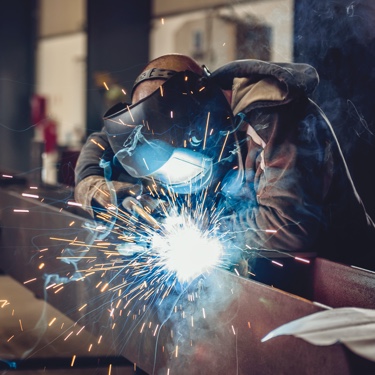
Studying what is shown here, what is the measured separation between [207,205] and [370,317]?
0.81 metres

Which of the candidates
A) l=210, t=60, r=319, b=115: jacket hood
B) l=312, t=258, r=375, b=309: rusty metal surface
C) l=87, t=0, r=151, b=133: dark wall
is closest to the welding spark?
l=312, t=258, r=375, b=309: rusty metal surface

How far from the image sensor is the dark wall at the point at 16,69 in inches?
249

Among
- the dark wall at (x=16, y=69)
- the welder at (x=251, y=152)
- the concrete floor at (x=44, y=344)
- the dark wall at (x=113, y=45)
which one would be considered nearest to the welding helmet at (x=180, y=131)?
the welder at (x=251, y=152)

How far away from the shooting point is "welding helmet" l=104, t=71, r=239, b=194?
1.69 metres

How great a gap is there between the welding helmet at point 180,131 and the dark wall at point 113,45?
130cm

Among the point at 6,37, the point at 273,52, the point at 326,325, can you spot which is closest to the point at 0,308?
the point at 273,52

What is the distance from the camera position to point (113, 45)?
4012 mm

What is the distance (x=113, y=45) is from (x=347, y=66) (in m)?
2.13

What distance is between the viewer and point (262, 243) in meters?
1.63

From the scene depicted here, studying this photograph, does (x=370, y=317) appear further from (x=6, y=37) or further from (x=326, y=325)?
(x=6, y=37)

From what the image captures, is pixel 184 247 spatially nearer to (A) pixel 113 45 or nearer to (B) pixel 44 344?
(B) pixel 44 344

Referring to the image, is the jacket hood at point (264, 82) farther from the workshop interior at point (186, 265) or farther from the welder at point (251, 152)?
the workshop interior at point (186, 265)

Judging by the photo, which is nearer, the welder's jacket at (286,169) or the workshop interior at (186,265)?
the workshop interior at (186,265)

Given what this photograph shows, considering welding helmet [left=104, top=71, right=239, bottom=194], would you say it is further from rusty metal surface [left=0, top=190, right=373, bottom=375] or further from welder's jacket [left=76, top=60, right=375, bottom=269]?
rusty metal surface [left=0, top=190, right=373, bottom=375]
